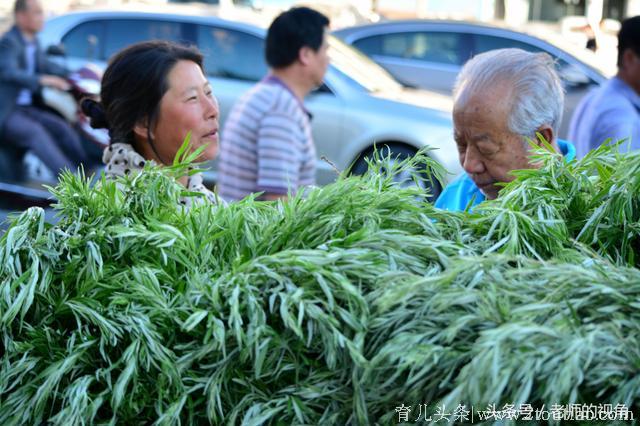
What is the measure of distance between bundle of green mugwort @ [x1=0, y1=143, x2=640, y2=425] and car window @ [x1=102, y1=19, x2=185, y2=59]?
6433mm

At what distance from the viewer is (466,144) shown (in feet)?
9.61

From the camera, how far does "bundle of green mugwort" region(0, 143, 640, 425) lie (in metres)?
1.63

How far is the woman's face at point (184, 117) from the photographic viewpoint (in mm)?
3164

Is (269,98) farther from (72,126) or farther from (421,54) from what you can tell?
(421,54)

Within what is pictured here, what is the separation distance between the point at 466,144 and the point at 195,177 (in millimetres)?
844

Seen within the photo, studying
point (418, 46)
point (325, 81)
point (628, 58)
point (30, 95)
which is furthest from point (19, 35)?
point (628, 58)

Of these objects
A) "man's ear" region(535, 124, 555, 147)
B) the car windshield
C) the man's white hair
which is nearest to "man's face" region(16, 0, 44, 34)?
the car windshield

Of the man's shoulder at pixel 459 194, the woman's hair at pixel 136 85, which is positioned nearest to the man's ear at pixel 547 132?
the man's shoulder at pixel 459 194

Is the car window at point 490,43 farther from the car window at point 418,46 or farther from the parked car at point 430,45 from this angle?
the car window at point 418,46

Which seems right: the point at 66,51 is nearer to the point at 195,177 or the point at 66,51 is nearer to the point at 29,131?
the point at 29,131

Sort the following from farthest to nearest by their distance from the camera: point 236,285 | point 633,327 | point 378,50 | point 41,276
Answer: point 378,50
point 41,276
point 236,285
point 633,327

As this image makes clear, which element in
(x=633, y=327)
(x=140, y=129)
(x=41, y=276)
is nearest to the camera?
(x=633, y=327)

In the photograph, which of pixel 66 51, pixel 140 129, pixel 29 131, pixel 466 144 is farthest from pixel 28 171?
pixel 466 144

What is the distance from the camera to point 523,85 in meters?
2.87
